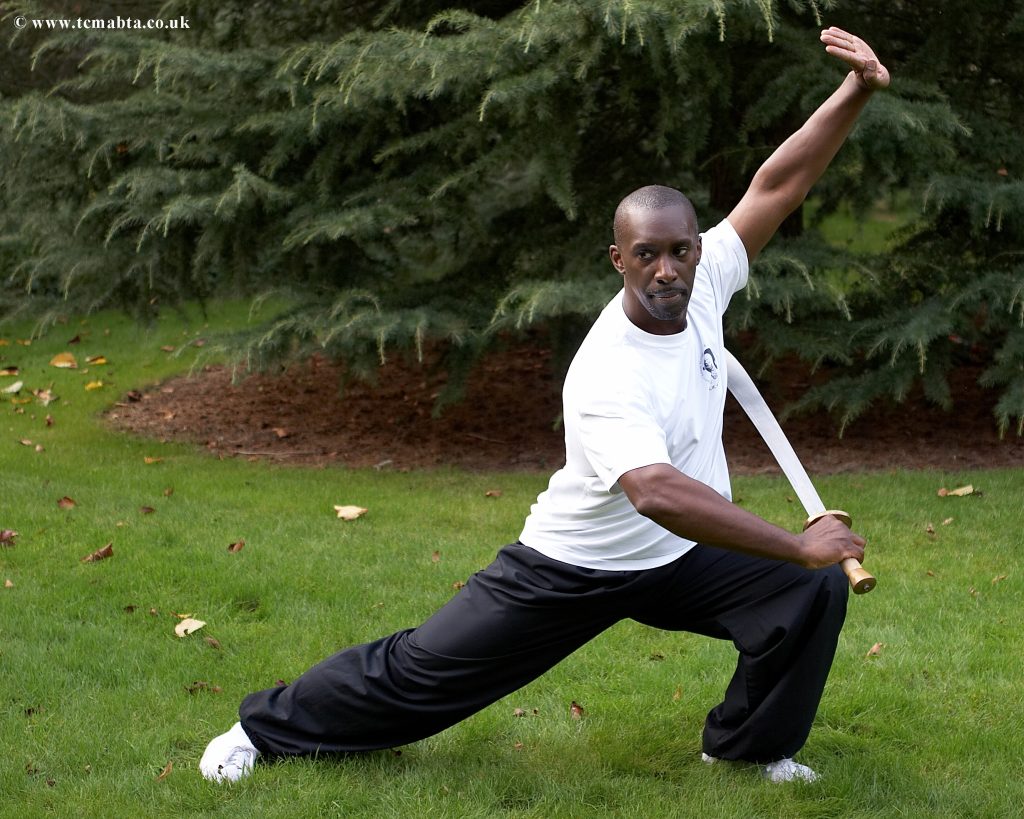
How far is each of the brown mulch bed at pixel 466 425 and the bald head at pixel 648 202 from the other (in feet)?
14.5

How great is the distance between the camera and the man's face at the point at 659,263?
330 cm

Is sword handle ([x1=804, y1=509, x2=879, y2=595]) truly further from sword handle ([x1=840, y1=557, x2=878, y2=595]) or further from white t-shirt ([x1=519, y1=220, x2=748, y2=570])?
white t-shirt ([x1=519, y1=220, x2=748, y2=570])

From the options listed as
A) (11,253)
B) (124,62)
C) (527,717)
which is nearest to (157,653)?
(527,717)

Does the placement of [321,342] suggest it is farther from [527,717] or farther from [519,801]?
[519,801]

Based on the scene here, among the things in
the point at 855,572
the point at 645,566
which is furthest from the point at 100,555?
the point at 855,572

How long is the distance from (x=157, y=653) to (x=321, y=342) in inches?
116

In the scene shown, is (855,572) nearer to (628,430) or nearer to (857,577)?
(857,577)

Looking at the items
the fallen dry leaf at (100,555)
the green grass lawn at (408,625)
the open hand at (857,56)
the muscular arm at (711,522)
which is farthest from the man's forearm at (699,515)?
the fallen dry leaf at (100,555)

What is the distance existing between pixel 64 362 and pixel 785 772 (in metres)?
8.51

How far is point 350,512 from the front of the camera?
6551mm

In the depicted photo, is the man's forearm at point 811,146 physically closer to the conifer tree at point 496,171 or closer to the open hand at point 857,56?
the open hand at point 857,56

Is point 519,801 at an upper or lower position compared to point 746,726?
lower

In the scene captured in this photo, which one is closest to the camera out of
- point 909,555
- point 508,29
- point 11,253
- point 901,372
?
point 909,555

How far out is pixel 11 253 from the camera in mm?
10906
